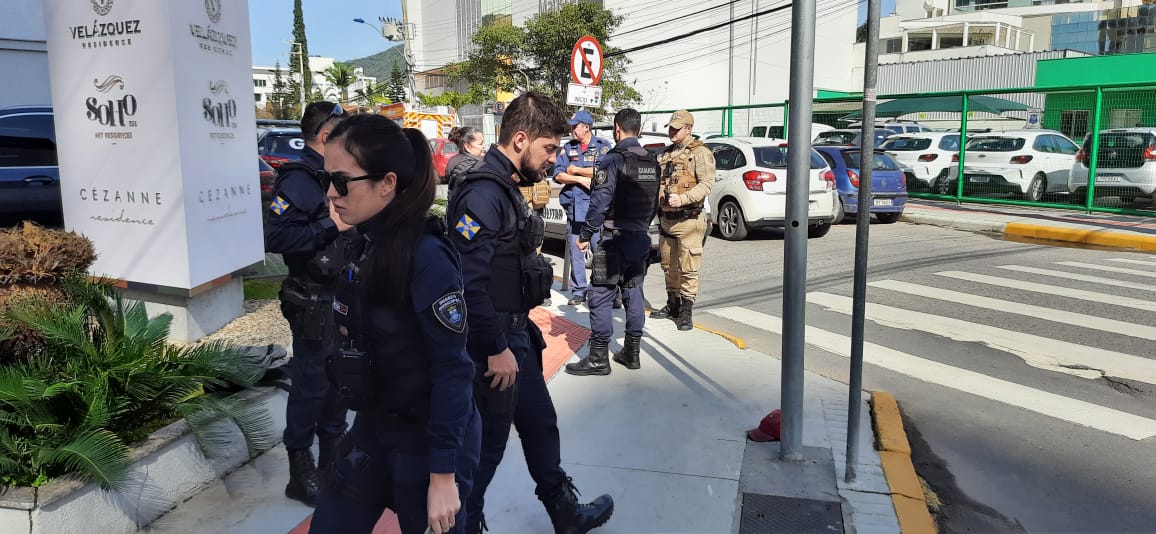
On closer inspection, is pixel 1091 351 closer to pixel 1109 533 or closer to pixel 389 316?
pixel 1109 533

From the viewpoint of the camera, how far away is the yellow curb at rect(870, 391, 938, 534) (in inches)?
138

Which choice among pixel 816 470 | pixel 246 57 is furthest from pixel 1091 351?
pixel 246 57

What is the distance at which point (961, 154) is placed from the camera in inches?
613

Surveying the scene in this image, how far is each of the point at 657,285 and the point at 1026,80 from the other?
37979 mm

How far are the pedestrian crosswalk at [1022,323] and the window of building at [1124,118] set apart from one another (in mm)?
4868

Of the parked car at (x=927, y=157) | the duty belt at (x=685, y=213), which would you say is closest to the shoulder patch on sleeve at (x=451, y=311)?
the duty belt at (x=685, y=213)

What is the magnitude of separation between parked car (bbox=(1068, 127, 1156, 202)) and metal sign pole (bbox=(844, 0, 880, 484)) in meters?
12.7

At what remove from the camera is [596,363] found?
5.59 meters

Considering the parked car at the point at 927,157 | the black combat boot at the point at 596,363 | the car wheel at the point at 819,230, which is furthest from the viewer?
the parked car at the point at 927,157

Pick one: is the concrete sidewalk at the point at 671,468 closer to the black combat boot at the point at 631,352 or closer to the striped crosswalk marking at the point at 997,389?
the black combat boot at the point at 631,352

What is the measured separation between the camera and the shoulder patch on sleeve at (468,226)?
9.35 ft

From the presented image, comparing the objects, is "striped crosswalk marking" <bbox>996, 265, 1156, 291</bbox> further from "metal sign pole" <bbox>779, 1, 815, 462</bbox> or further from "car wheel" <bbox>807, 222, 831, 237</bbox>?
"metal sign pole" <bbox>779, 1, 815, 462</bbox>

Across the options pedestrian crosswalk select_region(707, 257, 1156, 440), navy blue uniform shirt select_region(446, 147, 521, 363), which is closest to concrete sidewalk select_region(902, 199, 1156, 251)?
pedestrian crosswalk select_region(707, 257, 1156, 440)

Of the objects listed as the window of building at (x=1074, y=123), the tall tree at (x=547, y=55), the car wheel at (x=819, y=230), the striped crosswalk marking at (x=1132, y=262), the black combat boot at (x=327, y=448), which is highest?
the tall tree at (x=547, y=55)
